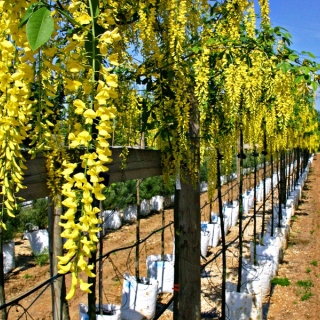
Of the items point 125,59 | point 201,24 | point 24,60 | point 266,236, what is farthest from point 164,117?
point 266,236

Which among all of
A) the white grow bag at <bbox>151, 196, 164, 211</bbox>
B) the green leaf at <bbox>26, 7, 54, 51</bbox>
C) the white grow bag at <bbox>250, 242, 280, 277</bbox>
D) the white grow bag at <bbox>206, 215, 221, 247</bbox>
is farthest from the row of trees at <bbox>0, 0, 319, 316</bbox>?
the white grow bag at <bbox>151, 196, 164, 211</bbox>

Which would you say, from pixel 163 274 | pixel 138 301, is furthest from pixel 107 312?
pixel 163 274

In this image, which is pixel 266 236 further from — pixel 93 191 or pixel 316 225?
pixel 93 191

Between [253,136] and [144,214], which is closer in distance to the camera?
[253,136]

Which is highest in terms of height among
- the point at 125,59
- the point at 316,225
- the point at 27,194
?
the point at 125,59

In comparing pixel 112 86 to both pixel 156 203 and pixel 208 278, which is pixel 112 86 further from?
pixel 156 203

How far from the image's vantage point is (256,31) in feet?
11.8

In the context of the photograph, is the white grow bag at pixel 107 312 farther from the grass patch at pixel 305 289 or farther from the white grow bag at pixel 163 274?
the grass patch at pixel 305 289

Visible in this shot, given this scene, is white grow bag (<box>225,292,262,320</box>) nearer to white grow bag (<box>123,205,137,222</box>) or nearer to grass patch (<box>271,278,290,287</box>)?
grass patch (<box>271,278,290,287</box>)

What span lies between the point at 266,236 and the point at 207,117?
4.21 m

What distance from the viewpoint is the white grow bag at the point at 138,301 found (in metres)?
5.04

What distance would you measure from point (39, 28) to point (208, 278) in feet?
20.6

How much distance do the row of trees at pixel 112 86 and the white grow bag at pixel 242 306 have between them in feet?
4.27

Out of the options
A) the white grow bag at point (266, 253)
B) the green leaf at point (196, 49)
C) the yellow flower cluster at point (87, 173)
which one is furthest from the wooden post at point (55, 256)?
the white grow bag at point (266, 253)
